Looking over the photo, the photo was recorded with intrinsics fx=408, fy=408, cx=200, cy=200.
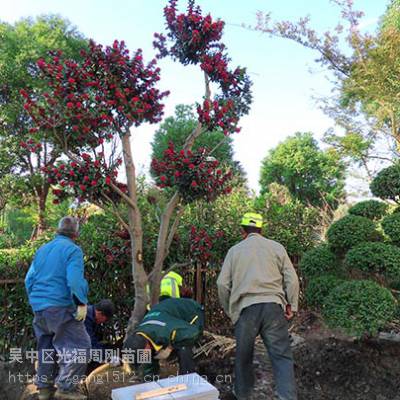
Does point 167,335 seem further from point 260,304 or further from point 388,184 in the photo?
point 388,184

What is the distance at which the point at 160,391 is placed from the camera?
2281 mm

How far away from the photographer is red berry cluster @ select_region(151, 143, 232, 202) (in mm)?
3875

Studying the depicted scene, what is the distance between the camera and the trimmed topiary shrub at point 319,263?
4238 millimetres

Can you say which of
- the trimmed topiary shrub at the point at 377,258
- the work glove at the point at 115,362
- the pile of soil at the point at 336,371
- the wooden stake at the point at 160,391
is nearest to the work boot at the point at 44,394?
the work glove at the point at 115,362

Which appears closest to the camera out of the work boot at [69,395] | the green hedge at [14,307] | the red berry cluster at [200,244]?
the work boot at [69,395]

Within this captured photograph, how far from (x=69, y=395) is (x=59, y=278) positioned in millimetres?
Answer: 1005

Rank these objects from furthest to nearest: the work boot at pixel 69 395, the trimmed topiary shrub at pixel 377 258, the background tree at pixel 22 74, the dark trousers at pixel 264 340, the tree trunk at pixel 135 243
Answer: the background tree at pixel 22 74
the tree trunk at pixel 135 243
the trimmed topiary shrub at pixel 377 258
the work boot at pixel 69 395
the dark trousers at pixel 264 340

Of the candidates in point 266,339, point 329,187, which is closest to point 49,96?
point 266,339

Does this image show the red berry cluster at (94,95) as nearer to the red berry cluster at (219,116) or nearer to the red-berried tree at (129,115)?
the red-berried tree at (129,115)

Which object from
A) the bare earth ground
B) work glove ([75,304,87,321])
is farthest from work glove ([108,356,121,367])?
work glove ([75,304,87,321])

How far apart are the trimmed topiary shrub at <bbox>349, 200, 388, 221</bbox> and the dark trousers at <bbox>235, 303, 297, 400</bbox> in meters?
1.57

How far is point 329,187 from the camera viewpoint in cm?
Answer: 2284

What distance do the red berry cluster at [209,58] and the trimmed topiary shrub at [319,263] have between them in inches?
61.6

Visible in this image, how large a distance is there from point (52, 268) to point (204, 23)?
284 cm
